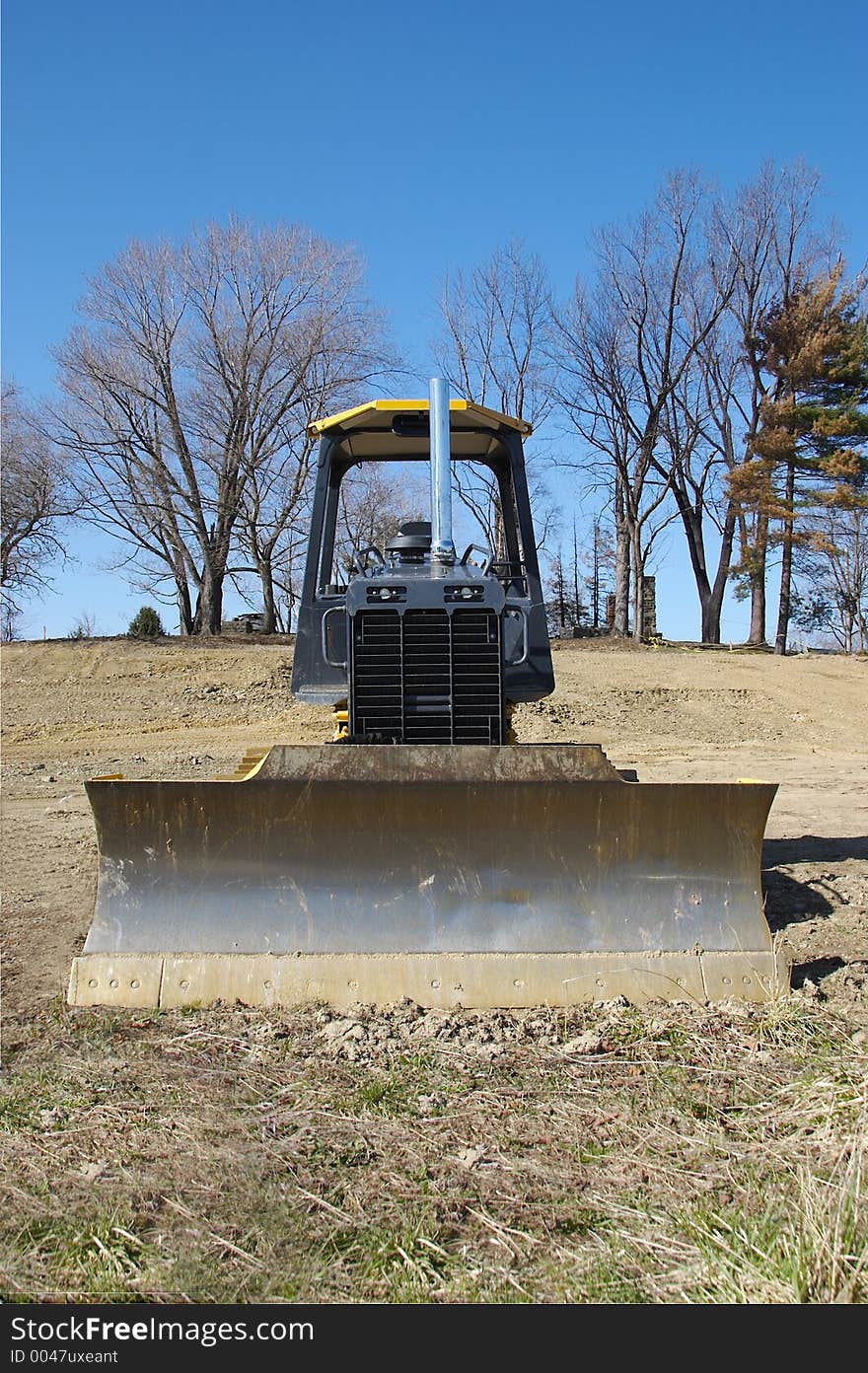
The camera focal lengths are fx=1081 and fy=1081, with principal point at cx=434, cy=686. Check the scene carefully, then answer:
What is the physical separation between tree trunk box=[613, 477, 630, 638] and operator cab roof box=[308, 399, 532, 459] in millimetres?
20401

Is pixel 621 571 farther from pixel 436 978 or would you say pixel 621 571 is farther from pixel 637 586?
pixel 436 978

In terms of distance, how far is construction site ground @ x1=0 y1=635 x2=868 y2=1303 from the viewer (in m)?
2.26

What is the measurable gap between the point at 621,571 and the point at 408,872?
24.5m

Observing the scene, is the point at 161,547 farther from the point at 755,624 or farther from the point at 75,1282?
the point at 75,1282

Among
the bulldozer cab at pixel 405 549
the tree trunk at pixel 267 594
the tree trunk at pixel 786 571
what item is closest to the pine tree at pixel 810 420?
the tree trunk at pixel 786 571

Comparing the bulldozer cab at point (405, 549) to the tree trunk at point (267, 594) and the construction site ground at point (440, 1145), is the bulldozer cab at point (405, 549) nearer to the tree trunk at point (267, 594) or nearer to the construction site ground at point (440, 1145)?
the construction site ground at point (440, 1145)

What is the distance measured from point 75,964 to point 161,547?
23.0 meters

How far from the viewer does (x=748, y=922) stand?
162 inches

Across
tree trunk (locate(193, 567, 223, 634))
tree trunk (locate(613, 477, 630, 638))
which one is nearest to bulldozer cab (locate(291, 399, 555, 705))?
tree trunk (locate(193, 567, 223, 634))

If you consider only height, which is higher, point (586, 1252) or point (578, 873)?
point (578, 873)

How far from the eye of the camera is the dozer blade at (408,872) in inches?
A: 159
